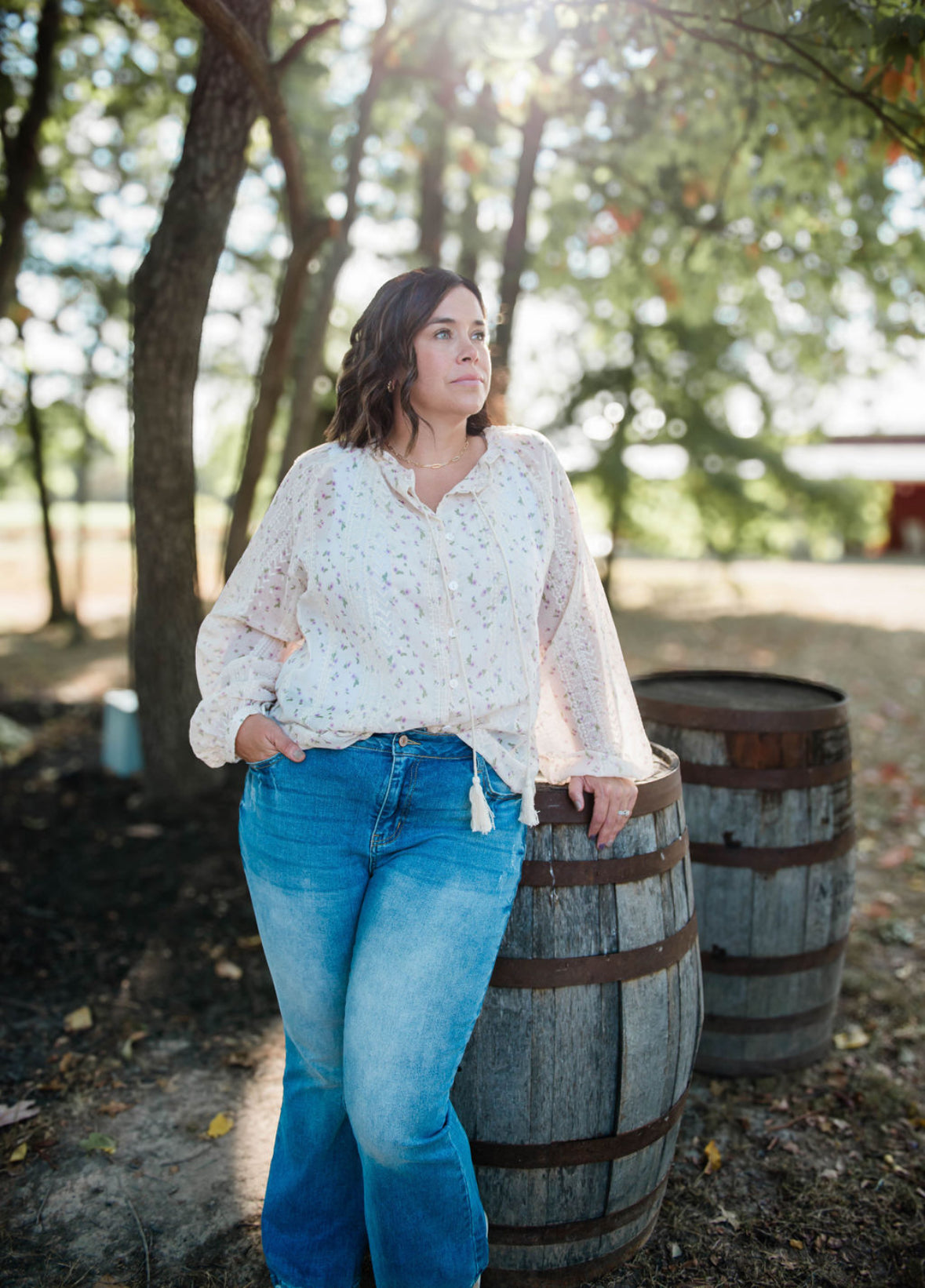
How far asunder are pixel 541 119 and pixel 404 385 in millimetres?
4318

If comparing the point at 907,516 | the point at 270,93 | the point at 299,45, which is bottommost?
the point at 907,516

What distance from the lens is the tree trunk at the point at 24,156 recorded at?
20.2 ft

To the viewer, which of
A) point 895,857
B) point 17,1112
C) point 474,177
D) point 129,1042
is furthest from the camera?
point 474,177

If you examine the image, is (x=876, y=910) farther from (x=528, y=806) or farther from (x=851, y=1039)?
(x=528, y=806)

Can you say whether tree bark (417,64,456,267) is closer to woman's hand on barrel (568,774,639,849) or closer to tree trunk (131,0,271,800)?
tree trunk (131,0,271,800)

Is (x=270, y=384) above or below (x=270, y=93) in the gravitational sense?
below

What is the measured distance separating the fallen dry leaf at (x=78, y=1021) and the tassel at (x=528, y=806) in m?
A: 2.19

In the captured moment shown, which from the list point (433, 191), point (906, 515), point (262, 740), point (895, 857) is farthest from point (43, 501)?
point (906, 515)

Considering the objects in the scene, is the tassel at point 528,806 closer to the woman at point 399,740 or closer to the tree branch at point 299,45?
the woman at point 399,740

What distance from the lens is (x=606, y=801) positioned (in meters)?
2.24

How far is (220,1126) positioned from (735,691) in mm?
2184

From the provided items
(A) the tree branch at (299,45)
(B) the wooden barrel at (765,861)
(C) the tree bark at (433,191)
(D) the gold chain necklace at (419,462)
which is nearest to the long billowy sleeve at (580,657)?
(D) the gold chain necklace at (419,462)

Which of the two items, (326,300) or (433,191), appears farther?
(433,191)

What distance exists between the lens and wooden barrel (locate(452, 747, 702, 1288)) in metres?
2.25
